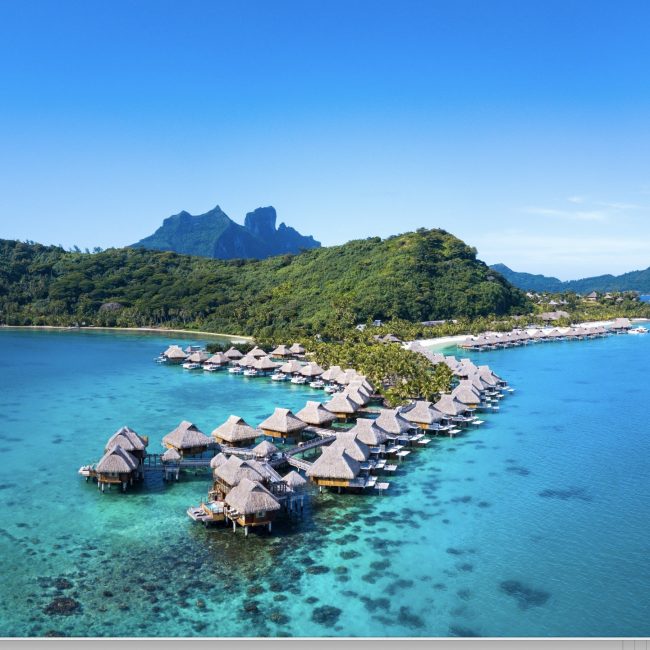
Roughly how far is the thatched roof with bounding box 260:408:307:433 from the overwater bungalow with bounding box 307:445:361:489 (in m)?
4.53

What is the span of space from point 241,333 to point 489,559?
49.9m

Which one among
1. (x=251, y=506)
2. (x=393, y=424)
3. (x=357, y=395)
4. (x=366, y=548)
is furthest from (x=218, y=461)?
(x=357, y=395)

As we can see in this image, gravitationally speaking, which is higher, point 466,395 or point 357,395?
point 357,395

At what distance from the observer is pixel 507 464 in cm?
2122

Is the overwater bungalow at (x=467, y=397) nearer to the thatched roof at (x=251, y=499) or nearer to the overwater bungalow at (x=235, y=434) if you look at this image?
the overwater bungalow at (x=235, y=434)

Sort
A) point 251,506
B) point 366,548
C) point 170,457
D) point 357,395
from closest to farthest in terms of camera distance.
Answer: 1. point 366,548
2. point 251,506
3. point 170,457
4. point 357,395

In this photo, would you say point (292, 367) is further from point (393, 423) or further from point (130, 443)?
point (130, 443)

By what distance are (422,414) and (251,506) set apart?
11793 mm

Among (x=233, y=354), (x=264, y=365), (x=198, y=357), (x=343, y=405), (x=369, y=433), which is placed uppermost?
(x=233, y=354)

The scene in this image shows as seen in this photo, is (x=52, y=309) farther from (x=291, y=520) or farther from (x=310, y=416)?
(x=291, y=520)

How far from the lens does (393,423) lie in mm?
23188

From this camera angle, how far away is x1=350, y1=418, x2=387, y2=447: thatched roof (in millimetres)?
21469

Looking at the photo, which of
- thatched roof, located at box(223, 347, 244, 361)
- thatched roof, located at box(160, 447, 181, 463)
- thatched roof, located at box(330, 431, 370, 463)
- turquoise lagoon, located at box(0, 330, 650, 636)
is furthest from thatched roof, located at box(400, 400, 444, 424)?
thatched roof, located at box(223, 347, 244, 361)

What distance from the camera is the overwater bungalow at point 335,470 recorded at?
59.1ft
